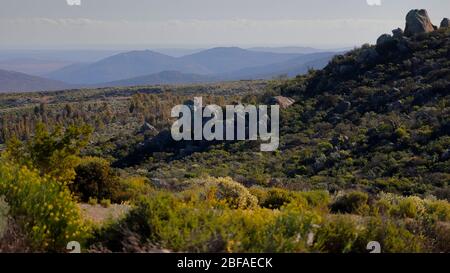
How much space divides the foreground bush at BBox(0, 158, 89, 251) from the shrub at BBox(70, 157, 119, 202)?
453 centimetres

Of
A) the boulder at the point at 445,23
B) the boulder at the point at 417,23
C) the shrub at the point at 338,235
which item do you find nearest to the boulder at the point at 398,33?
the boulder at the point at 417,23

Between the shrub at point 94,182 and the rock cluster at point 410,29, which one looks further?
the rock cluster at point 410,29

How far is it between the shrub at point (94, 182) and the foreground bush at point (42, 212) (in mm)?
4530

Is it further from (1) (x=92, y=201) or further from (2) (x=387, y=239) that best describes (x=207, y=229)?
(1) (x=92, y=201)

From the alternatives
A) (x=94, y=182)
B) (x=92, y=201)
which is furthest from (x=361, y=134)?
(x=92, y=201)

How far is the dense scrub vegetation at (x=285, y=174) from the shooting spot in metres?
5.83

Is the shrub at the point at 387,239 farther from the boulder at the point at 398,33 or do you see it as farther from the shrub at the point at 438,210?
the boulder at the point at 398,33

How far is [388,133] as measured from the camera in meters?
25.2

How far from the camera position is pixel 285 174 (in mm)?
23125

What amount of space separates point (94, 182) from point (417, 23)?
114ft

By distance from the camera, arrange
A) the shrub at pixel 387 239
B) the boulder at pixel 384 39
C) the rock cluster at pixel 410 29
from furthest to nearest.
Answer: the boulder at pixel 384 39 < the rock cluster at pixel 410 29 < the shrub at pixel 387 239

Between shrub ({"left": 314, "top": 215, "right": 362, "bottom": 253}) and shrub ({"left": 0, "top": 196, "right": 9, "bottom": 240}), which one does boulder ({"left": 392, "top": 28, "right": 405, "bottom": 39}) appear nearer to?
shrub ({"left": 314, "top": 215, "right": 362, "bottom": 253})

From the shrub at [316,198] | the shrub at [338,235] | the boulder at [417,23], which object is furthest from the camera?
the boulder at [417,23]

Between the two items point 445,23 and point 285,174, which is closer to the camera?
point 285,174
